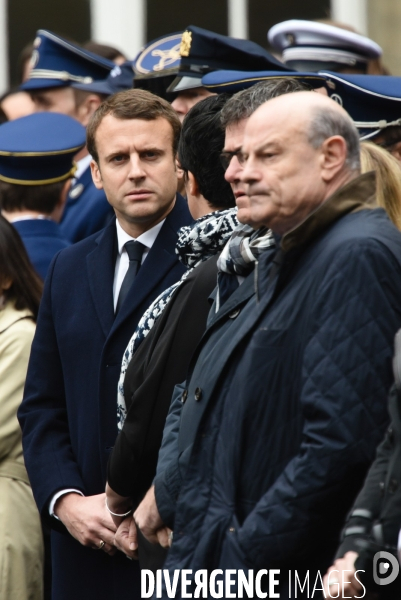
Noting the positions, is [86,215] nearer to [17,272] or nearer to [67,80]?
[67,80]

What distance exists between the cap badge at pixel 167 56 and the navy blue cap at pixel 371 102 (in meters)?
1.32

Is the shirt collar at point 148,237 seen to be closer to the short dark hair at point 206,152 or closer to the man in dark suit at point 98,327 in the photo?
the man in dark suit at point 98,327

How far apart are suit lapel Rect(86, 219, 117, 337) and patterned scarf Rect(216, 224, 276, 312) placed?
2.81 feet

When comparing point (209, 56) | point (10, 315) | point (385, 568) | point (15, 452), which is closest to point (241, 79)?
point (209, 56)

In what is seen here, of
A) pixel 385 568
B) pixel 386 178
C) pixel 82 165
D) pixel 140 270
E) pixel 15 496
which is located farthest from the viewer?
pixel 82 165

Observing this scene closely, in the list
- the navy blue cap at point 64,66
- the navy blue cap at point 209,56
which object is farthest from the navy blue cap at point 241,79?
the navy blue cap at point 64,66

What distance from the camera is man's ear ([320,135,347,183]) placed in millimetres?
2787

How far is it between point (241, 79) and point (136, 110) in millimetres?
463

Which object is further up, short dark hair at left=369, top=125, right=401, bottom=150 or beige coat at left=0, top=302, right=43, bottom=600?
short dark hair at left=369, top=125, right=401, bottom=150

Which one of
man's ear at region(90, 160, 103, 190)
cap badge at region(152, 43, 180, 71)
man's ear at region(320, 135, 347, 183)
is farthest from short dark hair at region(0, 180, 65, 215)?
Result: man's ear at region(320, 135, 347, 183)

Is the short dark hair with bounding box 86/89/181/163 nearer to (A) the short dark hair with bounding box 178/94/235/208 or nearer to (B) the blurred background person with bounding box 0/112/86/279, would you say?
(A) the short dark hair with bounding box 178/94/235/208

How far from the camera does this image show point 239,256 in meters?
3.12

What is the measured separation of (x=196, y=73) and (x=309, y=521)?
2.90 m

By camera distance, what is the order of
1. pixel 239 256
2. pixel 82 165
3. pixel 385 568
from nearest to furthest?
pixel 385 568 < pixel 239 256 < pixel 82 165
